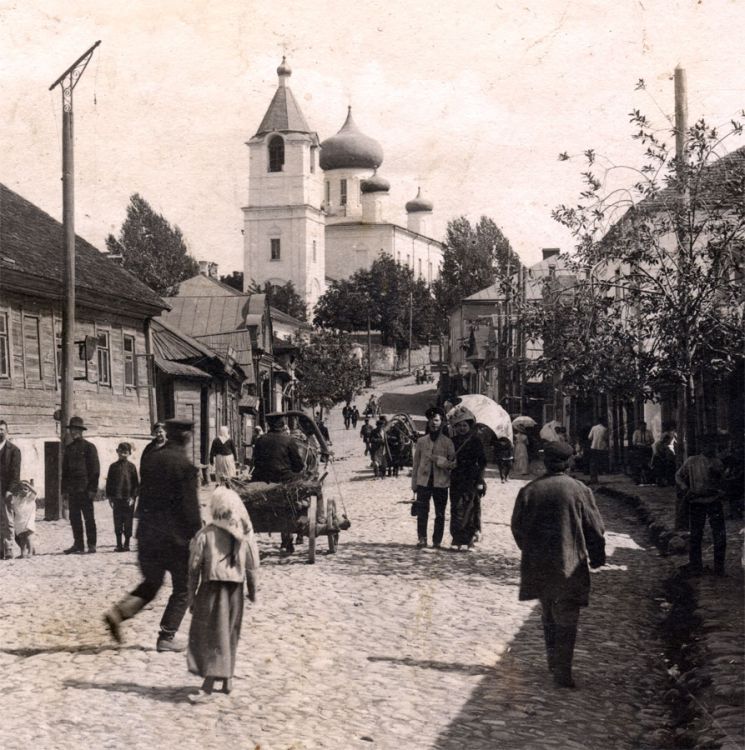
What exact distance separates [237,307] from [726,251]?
37.8m

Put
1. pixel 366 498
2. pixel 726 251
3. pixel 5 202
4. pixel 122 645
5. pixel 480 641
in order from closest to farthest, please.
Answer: pixel 122 645 < pixel 480 641 < pixel 726 251 < pixel 366 498 < pixel 5 202

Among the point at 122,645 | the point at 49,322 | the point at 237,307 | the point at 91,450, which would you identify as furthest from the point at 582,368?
the point at 237,307

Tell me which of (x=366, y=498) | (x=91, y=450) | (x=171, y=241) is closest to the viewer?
(x=91, y=450)

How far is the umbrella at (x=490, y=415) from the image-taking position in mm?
28234

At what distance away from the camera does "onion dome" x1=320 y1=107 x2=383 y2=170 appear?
117375 mm

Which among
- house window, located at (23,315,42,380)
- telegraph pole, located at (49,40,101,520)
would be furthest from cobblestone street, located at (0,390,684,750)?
house window, located at (23,315,42,380)

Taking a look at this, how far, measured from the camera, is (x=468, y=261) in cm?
10388

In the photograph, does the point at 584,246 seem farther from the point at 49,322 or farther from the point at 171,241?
the point at 171,241

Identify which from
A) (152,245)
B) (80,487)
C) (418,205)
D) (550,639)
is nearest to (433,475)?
(80,487)

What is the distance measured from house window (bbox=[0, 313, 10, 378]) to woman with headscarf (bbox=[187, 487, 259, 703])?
1680 cm

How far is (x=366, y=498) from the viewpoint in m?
23.4

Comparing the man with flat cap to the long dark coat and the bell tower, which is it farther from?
the bell tower

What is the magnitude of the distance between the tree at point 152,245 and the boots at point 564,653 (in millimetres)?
83312

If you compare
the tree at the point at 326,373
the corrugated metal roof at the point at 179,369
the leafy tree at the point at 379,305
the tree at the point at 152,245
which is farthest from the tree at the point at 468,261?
the corrugated metal roof at the point at 179,369
